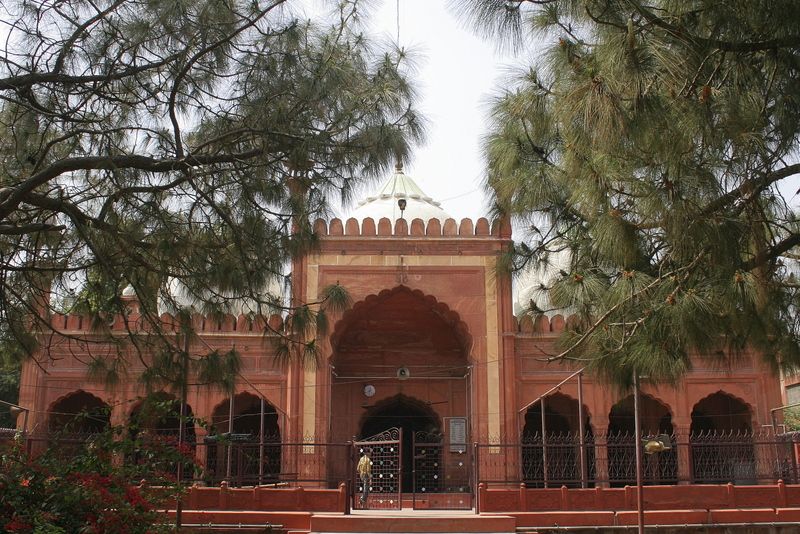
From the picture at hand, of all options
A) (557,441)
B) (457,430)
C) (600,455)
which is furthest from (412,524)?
(557,441)

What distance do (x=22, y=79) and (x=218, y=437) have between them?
9.23 ft

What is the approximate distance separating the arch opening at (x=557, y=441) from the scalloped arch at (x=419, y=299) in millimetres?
2075

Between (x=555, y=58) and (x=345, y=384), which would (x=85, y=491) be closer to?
(x=555, y=58)

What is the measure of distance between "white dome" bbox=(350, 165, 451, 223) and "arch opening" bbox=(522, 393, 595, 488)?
15.1 ft

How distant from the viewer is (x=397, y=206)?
61.7 ft

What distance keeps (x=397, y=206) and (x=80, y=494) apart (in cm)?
1401

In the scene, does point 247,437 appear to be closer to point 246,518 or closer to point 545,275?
point 246,518

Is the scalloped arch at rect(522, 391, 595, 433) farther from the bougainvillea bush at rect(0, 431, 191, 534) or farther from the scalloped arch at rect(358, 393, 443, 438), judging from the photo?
the bougainvillea bush at rect(0, 431, 191, 534)

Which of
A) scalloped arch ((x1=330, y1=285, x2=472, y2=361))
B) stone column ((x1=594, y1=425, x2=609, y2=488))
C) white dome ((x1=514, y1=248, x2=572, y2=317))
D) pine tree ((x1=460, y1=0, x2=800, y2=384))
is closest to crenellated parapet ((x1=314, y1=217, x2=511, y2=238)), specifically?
scalloped arch ((x1=330, y1=285, x2=472, y2=361))

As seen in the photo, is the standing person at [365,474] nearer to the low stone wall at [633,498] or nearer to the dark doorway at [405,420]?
the low stone wall at [633,498]

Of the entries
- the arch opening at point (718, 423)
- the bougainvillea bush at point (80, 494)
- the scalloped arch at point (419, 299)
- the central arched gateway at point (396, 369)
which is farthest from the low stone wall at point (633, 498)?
the central arched gateway at point (396, 369)

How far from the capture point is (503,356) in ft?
50.0

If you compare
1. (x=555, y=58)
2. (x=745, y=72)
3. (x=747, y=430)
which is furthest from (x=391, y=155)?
(x=747, y=430)

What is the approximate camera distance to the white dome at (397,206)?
18.4m
